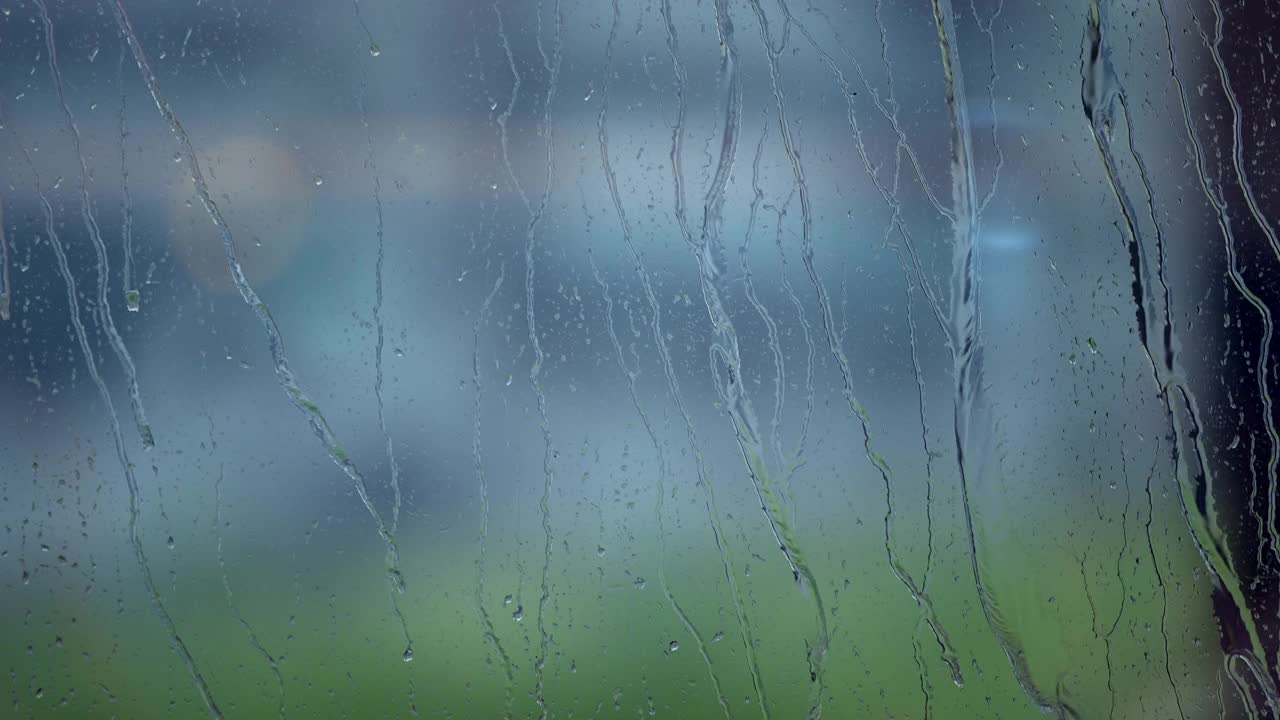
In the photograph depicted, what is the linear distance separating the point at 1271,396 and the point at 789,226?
95cm

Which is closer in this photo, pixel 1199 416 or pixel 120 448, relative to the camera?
pixel 120 448

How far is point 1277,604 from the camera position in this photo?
1.70m

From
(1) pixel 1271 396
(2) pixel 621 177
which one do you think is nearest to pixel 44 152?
(2) pixel 621 177

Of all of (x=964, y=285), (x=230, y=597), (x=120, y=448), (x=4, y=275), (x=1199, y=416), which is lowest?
(x=230, y=597)

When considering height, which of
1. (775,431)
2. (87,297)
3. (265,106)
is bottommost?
(775,431)

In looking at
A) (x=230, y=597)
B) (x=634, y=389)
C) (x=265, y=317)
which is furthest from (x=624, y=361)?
(x=230, y=597)

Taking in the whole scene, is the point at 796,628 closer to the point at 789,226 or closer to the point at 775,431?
the point at 775,431

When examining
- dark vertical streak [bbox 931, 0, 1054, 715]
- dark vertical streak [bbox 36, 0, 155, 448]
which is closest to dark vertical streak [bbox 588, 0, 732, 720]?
dark vertical streak [bbox 931, 0, 1054, 715]

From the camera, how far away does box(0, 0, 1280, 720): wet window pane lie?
4.56ft

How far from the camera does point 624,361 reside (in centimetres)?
147

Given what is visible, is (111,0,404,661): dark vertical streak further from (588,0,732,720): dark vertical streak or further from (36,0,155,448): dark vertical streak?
(588,0,732,720): dark vertical streak

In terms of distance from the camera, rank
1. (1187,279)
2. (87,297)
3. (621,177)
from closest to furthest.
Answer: (87,297), (621,177), (1187,279)

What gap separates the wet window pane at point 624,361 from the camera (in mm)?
1389

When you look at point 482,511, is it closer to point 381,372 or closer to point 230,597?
point 381,372
